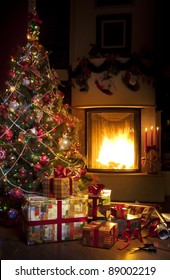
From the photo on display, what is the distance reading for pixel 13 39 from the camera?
5.07 m

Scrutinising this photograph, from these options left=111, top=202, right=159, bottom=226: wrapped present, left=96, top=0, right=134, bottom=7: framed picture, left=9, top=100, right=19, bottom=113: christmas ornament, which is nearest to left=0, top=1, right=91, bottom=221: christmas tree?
left=9, top=100, right=19, bottom=113: christmas ornament

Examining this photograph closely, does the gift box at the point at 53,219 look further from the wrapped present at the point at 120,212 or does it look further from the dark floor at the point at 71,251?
the wrapped present at the point at 120,212

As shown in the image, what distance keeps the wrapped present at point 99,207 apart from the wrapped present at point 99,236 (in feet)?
1.73

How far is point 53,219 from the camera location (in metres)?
3.26

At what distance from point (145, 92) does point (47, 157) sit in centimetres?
227

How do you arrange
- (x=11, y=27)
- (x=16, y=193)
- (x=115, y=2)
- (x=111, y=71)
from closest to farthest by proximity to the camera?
(x=16, y=193) → (x=11, y=27) → (x=111, y=71) → (x=115, y=2)

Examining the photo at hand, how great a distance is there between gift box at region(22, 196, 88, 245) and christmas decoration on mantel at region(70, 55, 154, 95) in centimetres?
258

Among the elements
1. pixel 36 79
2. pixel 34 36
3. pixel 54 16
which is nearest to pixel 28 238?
pixel 36 79

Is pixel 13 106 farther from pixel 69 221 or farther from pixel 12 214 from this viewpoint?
pixel 69 221

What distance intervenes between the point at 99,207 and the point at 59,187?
25.8 inches

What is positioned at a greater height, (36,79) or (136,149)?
(36,79)

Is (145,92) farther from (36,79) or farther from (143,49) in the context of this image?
(36,79)

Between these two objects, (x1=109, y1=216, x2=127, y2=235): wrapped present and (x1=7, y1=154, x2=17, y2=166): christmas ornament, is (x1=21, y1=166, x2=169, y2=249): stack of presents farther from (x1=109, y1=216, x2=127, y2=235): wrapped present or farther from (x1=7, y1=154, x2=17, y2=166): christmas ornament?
(x1=7, y1=154, x2=17, y2=166): christmas ornament

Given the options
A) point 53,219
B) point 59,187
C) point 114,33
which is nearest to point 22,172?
point 59,187
